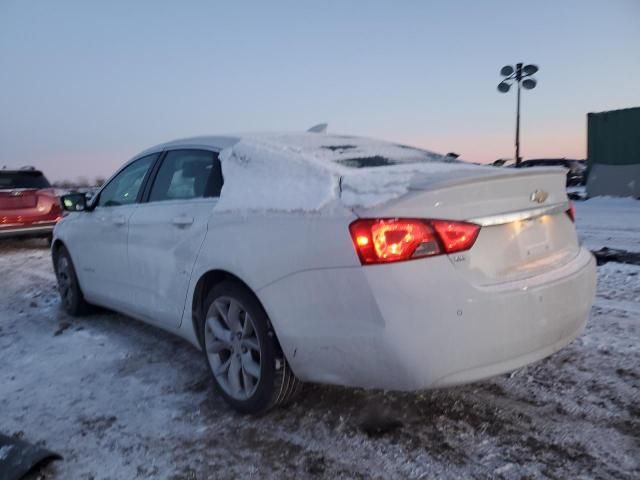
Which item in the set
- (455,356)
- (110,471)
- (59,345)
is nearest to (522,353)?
(455,356)

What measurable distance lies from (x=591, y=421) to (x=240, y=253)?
1.88 metres

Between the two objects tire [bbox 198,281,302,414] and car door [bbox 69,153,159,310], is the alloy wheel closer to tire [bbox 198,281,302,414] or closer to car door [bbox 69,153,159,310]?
tire [bbox 198,281,302,414]

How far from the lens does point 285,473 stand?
7.84 feet

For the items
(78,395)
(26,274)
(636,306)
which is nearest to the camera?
(78,395)

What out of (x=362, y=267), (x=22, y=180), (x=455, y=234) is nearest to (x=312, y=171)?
(x=362, y=267)

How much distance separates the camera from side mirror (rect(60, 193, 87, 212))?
15.6 feet

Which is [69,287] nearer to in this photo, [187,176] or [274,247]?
[187,176]

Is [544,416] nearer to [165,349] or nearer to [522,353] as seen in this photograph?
[522,353]

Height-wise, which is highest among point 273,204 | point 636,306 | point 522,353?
point 273,204

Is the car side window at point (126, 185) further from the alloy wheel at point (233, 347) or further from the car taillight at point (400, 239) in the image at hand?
the car taillight at point (400, 239)

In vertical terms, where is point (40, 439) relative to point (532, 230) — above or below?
below

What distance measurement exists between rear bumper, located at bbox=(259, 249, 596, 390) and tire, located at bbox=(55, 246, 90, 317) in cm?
314

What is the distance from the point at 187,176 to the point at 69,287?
90.4 inches

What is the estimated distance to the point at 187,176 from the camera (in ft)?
11.7
